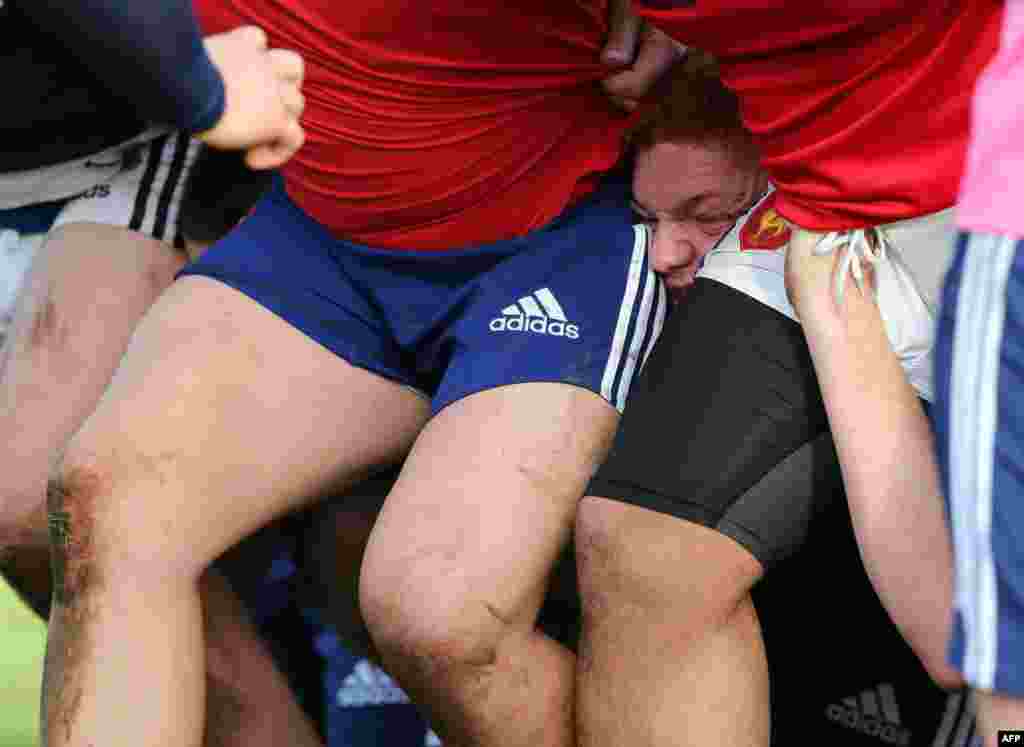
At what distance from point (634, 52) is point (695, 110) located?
0.26ft

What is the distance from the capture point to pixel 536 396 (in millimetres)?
1304

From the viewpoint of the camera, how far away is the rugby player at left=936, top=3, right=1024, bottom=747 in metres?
0.89

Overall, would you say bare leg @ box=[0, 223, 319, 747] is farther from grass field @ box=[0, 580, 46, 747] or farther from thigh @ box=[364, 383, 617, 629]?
thigh @ box=[364, 383, 617, 629]

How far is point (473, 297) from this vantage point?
4.62ft

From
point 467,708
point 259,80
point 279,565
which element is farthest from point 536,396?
point 279,565

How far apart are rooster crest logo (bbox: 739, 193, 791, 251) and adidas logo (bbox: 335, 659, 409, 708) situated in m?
0.75

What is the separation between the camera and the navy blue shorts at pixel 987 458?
892 millimetres

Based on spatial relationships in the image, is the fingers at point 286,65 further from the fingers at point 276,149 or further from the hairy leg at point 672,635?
the hairy leg at point 672,635

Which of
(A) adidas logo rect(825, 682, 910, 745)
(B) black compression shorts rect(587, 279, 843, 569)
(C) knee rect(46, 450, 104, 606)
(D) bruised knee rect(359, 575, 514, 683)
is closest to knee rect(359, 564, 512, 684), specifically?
(D) bruised knee rect(359, 575, 514, 683)

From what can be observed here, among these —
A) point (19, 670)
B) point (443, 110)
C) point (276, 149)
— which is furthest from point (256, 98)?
point (19, 670)

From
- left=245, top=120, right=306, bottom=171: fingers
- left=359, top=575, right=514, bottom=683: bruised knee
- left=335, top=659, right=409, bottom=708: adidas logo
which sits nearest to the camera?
left=245, top=120, right=306, bottom=171: fingers

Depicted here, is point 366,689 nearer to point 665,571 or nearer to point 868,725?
point 868,725

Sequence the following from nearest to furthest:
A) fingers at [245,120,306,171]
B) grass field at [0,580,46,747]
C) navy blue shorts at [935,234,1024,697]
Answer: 1. navy blue shorts at [935,234,1024,697]
2. fingers at [245,120,306,171]
3. grass field at [0,580,46,747]

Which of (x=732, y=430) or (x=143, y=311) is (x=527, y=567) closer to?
(x=732, y=430)
